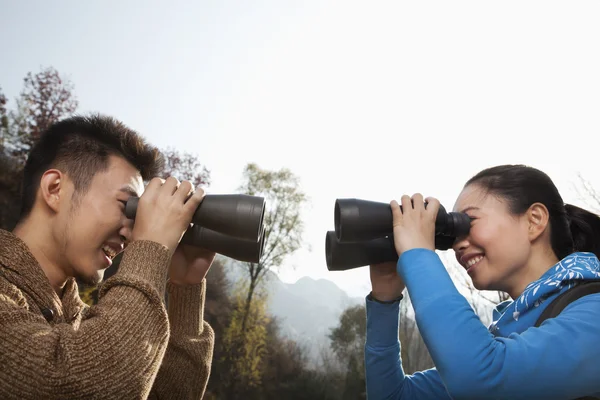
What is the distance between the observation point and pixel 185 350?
1.76 m

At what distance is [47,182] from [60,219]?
14 cm

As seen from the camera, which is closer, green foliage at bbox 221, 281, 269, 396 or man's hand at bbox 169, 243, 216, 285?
man's hand at bbox 169, 243, 216, 285

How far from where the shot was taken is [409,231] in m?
1.39

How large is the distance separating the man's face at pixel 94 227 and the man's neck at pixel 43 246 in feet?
0.10

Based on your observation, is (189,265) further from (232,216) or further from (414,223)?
(414,223)

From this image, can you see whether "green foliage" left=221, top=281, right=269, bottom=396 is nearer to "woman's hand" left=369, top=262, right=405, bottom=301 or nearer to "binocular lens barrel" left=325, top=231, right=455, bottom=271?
"woman's hand" left=369, top=262, right=405, bottom=301

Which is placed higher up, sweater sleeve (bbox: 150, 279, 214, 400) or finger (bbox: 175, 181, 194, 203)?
finger (bbox: 175, 181, 194, 203)

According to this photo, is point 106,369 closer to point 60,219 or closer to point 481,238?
point 60,219

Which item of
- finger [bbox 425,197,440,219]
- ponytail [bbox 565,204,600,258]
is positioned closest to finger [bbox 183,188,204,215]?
finger [bbox 425,197,440,219]

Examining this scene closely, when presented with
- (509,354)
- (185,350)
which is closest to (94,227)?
(185,350)

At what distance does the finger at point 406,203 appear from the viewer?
1432mm

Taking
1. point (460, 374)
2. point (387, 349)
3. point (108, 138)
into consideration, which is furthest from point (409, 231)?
point (108, 138)

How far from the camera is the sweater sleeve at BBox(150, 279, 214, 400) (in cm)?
174

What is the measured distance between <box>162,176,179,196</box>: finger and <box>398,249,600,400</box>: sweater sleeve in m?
0.80
